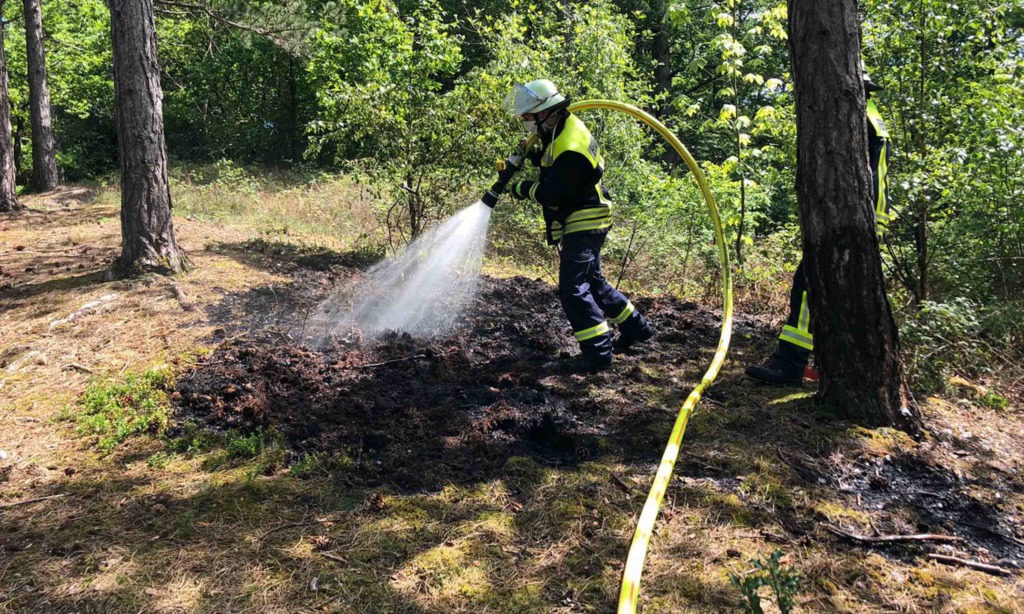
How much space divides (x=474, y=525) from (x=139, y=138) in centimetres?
519

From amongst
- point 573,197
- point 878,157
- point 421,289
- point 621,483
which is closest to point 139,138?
point 421,289

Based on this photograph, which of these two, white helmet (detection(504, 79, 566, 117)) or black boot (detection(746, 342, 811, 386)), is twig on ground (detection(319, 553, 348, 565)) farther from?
white helmet (detection(504, 79, 566, 117))

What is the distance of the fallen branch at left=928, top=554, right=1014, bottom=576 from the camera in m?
2.37

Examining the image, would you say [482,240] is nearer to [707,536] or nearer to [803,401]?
[803,401]

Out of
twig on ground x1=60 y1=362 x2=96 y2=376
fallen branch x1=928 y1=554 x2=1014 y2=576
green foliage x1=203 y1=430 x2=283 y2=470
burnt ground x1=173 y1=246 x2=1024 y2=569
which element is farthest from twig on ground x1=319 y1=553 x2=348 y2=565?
twig on ground x1=60 y1=362 x2=96 y2=376

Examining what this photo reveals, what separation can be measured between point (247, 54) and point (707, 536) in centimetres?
2274

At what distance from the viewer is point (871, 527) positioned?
2.66 metres

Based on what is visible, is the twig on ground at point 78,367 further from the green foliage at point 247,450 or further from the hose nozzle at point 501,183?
the hose nozzle at point 501,183

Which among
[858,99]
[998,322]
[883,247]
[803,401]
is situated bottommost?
[803,401]

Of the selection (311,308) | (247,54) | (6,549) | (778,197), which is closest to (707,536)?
(6,549)

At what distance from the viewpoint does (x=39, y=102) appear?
44.4 feet

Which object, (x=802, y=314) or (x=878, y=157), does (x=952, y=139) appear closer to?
(x=878, y=157)

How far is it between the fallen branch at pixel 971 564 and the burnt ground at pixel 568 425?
81 millimetres

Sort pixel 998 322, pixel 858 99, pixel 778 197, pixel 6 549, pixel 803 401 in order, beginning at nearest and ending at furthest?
pixel 6 549 < pixel 858 99 < pixel 803 401 < pixel 998 322 < pixel 778 197
